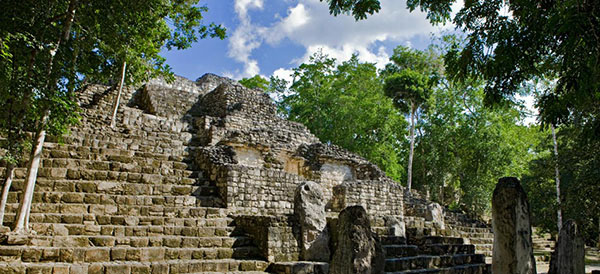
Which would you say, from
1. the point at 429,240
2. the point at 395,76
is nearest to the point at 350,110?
the point at 395,76

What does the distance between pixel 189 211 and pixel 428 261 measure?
14.8 feet

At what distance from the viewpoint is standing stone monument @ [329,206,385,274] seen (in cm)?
432

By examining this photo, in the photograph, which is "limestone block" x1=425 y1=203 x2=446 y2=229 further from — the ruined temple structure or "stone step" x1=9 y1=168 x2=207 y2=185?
"stone step" x1=9 y1=168 x2=207 y2=185

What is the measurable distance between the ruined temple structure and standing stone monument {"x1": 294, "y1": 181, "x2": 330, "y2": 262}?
0.8 inches

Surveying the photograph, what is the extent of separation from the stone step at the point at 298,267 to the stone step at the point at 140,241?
92 centimetres

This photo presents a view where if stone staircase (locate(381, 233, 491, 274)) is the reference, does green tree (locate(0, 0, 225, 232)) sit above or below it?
above

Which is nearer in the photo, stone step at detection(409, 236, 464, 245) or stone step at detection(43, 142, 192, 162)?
stone step at detection(43, 142, 192, 162)

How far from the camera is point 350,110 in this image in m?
22.0

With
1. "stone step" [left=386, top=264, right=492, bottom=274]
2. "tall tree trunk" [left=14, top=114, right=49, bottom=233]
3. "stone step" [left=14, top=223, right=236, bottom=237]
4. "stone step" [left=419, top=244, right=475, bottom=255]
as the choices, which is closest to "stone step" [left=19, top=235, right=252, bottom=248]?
"stone step" [left=14, top=223, right=236, bottom=237]

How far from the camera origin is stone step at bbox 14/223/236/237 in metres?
5.77

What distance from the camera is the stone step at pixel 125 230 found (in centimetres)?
577

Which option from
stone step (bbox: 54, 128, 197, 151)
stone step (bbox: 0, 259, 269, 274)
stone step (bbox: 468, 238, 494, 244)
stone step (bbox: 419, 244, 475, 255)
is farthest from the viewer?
stone step (bbox: 468, 238, 494, 244)

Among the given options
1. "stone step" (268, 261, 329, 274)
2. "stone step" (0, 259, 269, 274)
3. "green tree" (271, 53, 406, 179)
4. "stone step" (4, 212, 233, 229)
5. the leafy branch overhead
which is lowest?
"stone step" (0, 259, 269, 274)

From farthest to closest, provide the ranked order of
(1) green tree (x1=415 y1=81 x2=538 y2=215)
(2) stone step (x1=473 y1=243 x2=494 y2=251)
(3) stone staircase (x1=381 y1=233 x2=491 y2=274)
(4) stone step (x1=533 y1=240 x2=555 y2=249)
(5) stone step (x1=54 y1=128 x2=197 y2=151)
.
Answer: (1) green tree (x1=415 y1=81 x2=538 y2=215), (4) stone step (x1=533 y1=240 x2=555 y2=249), (2) stone step (x1=473 y1=243 x2=494 y2=251), (5) stone step (x1=54 y1=128 x2=197 y2=151), (3) stone staircase (x1=381 y1=233 x2=491 y2=274)
